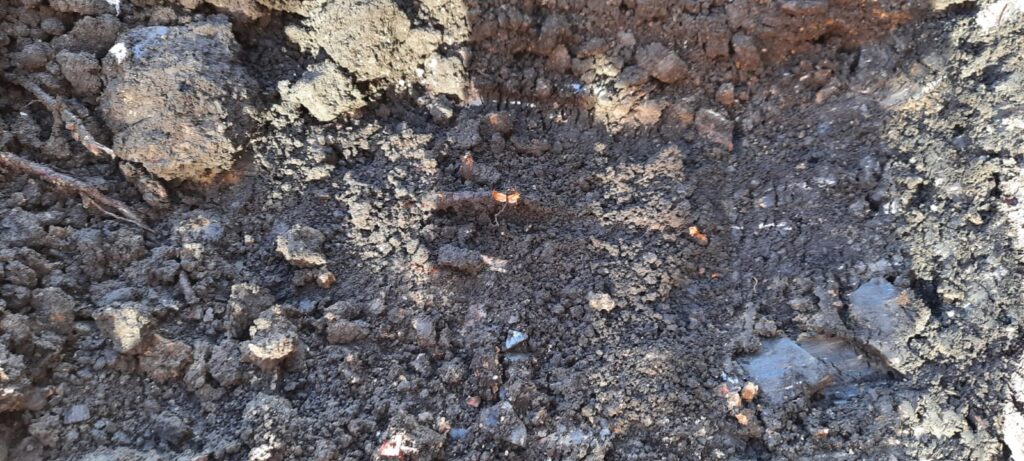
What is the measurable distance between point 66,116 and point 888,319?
3293mm

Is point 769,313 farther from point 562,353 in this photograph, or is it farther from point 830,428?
point 562,353

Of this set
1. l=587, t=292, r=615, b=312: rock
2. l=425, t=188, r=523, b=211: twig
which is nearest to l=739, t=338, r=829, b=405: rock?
l=587, t=292, r=615, b=312: rock

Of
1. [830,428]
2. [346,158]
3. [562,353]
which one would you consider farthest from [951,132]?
[346,158]

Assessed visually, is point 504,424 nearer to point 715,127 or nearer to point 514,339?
point 514,339

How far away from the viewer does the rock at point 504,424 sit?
220 centimetres

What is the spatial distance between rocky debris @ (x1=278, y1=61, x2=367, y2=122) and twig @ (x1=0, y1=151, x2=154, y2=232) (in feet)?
2.57

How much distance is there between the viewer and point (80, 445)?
2.05 meters

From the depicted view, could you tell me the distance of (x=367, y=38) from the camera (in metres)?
2.86

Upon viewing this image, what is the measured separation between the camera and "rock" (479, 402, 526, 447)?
220cm

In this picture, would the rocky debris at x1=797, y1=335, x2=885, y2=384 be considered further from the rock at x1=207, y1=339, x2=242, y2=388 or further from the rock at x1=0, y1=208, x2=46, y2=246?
the rock at x1=0, y1=208, x2=46, y2=246

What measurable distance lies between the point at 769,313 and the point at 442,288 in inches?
51.4

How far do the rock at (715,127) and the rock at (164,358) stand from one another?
2.36 metres

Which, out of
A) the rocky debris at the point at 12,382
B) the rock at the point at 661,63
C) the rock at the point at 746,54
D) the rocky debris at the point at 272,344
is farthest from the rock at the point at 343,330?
the rock at the point at 746,54

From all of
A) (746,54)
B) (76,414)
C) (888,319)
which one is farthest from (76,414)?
(746,54)
